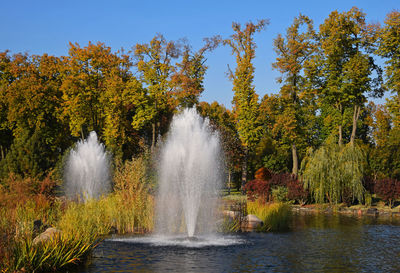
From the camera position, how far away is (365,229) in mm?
22016

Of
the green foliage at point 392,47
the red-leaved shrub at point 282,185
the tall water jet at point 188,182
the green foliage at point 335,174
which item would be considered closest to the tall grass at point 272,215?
the tall water jet at point 188,182

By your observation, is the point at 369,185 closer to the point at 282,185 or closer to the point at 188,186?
the point at 282,185

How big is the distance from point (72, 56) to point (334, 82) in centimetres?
2735

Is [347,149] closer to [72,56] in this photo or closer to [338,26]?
[338,26]

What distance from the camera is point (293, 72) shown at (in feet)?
143

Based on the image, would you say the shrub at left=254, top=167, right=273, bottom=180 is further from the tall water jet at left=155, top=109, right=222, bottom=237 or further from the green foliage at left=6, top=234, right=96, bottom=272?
the green foliage at left=6, top=234, right=96, bottom=272

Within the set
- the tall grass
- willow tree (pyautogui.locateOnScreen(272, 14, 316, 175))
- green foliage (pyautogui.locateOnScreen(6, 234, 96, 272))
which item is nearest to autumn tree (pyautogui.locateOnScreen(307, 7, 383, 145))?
willow tree (pyautogui.locateOnScreen(272, 14, 316, 175))

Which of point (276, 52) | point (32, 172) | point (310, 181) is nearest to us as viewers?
point (32, 172)

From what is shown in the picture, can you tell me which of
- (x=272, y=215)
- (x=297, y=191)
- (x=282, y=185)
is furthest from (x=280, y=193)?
(x=272, y=215)

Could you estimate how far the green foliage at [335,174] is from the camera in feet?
108

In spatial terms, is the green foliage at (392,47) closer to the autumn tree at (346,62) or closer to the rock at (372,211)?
the autumn tree at (346,62)

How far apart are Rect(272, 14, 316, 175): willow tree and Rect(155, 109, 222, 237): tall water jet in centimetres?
2472

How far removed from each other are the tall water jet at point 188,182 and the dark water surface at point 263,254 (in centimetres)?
158

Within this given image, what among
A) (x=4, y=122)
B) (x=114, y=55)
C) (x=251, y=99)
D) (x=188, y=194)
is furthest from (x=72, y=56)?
(x=188, y=194)
